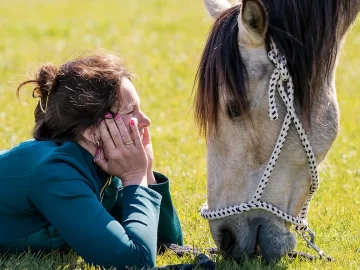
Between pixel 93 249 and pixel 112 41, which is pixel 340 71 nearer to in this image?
pixel 112 41

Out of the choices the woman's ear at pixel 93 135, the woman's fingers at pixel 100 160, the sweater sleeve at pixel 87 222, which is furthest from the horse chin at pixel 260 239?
the woman's ear at pixel 93 135

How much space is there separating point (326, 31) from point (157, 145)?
11.8 feet

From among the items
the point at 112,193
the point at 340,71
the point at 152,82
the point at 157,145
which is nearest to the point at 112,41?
the point at 152,82

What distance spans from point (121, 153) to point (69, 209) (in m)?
0.43

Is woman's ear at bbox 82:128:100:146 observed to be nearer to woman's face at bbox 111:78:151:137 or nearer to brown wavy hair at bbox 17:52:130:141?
brown wavy hair at bbox 17:52:130:141

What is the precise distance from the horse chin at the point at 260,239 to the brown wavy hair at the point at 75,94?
905 millimetres

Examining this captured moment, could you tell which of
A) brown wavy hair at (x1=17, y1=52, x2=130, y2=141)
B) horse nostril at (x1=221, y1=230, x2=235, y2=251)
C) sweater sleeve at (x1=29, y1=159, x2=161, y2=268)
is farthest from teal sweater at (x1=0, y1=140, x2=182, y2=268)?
horse nostril at (x1=221, y1=230, x2=235, y2=251)

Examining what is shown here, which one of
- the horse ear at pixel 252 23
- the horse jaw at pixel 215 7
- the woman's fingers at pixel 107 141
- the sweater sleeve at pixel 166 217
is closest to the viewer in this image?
the horse ear at pixel 252 23

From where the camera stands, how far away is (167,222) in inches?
178

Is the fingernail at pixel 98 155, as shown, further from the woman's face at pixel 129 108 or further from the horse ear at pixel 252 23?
the horse ear at pixel 252 23

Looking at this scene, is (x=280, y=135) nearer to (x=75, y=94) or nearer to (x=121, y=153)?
(x=121, y=153)

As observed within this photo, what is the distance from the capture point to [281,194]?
4.00 m

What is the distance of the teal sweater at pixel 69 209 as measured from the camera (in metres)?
3.79

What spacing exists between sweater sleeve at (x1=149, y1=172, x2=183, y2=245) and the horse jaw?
104 centimetres
